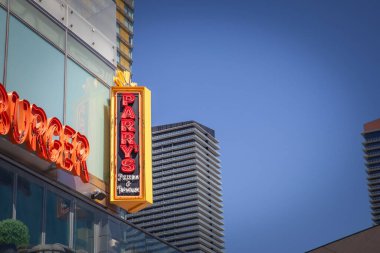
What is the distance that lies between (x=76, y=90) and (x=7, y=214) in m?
12.9

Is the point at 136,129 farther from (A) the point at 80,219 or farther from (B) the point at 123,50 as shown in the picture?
(B) the point at 123,50

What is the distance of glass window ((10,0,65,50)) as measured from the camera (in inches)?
1299

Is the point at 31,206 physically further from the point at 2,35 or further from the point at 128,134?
the point at 128,134

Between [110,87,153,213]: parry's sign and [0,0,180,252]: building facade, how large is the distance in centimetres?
50

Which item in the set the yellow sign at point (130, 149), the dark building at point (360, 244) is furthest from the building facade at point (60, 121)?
the dark building at point (360, 244)

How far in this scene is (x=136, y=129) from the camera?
40938 millimetres

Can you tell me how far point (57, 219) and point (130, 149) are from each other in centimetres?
1248

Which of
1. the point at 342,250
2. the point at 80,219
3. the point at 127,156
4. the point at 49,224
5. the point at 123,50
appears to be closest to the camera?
the point at 49,224

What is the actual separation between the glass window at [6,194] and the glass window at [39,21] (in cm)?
992

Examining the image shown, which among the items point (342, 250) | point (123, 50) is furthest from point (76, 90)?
point (123, 50)

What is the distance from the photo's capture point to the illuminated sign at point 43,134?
29.2m

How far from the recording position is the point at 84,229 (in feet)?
97.8

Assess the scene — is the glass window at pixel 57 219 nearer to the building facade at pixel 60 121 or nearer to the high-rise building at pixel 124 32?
the building facade at pixel 60 121

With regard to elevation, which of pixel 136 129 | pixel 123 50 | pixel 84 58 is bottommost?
pixel 136 129
